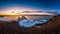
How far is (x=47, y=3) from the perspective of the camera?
2572 millimetres

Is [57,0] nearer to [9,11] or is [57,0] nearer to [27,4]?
[27,4]

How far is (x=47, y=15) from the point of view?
2.58m

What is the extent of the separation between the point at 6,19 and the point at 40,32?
107cm

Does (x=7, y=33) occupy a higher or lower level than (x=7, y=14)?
lower

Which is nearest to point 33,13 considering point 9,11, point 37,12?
point 37,12

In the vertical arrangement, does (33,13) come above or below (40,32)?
above

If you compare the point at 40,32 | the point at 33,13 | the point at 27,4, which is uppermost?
the point at 27,4

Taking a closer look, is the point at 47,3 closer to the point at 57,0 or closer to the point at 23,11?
the point at 57,0

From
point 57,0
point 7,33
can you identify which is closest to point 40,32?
point 7,33

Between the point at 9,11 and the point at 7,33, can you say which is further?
the point at 9,11

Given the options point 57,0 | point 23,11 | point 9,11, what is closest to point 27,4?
point 23,11

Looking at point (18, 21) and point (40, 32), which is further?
point (18, 21)

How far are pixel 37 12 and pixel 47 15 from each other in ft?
0.58

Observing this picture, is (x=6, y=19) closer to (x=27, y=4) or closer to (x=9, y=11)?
(x=9, y=11)
